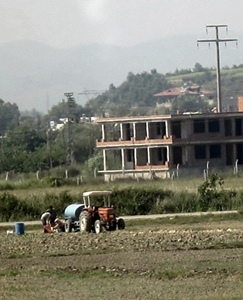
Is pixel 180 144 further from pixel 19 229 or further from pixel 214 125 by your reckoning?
pixel 19 229

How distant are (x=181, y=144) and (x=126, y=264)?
63.0 meters

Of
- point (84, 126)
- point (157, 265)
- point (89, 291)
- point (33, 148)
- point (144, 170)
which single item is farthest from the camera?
point (84, 126)

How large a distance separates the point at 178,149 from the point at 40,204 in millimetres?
40502

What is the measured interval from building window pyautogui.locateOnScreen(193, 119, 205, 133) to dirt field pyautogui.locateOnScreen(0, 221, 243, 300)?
5141cm

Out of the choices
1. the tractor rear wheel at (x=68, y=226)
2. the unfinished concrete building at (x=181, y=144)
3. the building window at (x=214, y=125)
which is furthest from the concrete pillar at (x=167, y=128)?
the tractor rear wheel at (x=68, y=226)

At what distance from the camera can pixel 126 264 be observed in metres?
28.0

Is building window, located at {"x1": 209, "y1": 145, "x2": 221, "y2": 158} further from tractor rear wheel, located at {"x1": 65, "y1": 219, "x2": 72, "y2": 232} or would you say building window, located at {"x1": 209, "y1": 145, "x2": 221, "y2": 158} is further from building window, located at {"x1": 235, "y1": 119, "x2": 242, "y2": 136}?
tractor rear wheel, located at {"x1": 65, "y1": 219, "x2": 72, "y2": 232}

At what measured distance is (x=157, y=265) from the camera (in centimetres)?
2744

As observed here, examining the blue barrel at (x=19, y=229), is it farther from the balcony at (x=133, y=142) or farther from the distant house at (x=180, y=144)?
the balcony at (x=133, y=142)

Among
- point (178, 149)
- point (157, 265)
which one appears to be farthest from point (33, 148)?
point (157, 265)

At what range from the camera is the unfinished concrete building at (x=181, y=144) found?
90.9 m

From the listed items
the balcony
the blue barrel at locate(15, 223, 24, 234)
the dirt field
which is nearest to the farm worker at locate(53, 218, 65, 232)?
the blue barrel at locate(15, 223, 24, 234)

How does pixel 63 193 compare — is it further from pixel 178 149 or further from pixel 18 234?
pixel 178 149

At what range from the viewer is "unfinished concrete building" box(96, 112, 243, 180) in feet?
298
